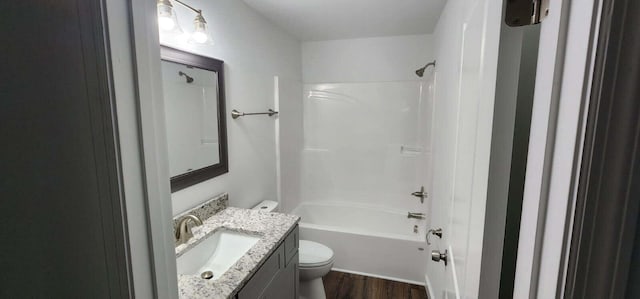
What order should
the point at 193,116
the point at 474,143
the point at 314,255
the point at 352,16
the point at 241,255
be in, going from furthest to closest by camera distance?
the point at 352,16 → the point at 314,255 → the point at 193,116 → the point at 241,255 → the point at 474,143

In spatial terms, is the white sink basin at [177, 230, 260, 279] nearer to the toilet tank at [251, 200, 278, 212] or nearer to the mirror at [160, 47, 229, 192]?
the mirror at [160, 47, 229, 192]

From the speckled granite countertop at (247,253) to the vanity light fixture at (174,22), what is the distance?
1.06m

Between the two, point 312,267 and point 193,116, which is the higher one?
point 193,116

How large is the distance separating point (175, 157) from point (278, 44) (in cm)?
160

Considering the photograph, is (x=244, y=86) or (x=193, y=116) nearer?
(x=193, y=116)

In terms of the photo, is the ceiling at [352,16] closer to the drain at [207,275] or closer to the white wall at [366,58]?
the white wall at [366,58]

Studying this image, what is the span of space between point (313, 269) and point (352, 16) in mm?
2082

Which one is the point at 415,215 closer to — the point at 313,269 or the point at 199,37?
the point at 313,269

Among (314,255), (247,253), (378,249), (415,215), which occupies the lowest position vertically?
(378,249)

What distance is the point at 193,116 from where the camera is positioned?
167cm

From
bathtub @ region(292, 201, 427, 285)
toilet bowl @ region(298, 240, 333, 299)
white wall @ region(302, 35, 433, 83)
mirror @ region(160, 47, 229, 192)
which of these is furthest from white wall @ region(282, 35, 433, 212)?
mirror @ region(160, 47, 229, 192)

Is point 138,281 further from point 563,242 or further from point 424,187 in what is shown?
point 424,187

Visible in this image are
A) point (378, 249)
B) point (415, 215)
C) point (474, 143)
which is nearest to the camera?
point (474, 143)

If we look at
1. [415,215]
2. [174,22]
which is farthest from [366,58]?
[174,22]
